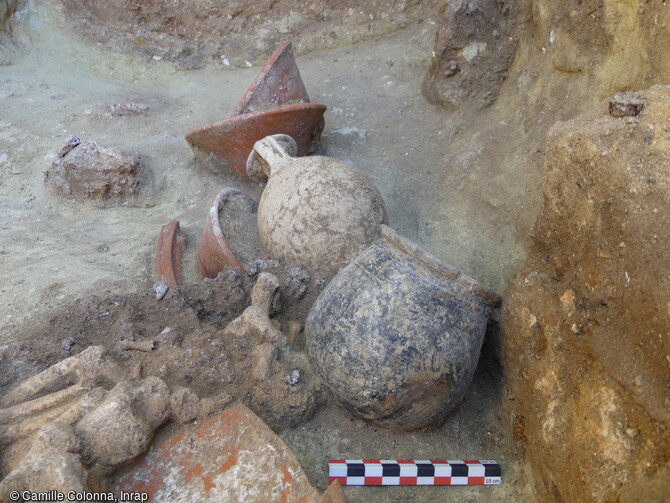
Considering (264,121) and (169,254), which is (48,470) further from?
(264,121)

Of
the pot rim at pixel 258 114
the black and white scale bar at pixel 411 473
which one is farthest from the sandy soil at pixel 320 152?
the pot rim at pixel 258 114

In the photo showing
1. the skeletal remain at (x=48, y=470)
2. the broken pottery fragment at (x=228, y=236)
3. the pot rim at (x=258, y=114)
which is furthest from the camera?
the pot rim at (x=258, y=114)

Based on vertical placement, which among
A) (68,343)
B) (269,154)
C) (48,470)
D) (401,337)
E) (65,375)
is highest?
(48,470)

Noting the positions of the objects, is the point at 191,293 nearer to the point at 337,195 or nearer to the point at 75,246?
the point at 337,195

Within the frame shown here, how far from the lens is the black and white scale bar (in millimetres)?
2086

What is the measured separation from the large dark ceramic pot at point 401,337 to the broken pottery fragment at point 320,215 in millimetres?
489

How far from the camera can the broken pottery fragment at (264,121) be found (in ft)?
11.8

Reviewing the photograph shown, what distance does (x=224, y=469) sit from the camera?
5.96ft

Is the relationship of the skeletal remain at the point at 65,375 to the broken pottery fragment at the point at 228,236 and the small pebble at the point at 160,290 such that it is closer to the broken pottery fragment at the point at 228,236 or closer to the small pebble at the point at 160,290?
the small pebble at the point at 160,290

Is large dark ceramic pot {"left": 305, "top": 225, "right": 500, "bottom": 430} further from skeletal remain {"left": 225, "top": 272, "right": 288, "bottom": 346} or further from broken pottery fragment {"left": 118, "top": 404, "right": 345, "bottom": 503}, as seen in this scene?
broken pottery fragment {"left": 118, "top": 404, "right": 345, "bottom": 503}

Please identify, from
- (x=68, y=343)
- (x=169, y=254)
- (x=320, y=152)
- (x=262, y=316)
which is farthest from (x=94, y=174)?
(x=262, y=316)

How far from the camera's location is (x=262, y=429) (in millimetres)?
1909

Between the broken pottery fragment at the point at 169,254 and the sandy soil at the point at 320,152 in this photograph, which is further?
the broken pottery fragment at the point at 169,254

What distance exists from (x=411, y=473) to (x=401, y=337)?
1.77 ft
